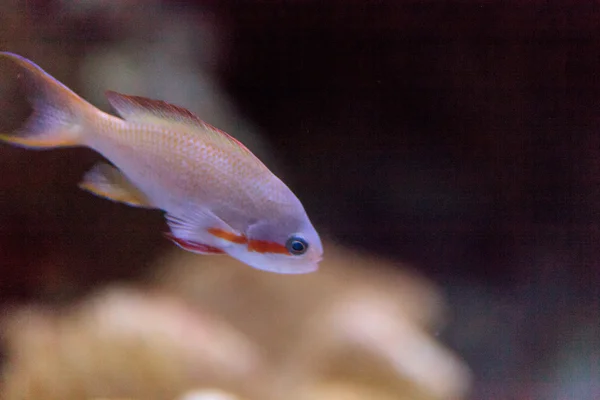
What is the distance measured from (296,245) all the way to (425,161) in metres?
0.44

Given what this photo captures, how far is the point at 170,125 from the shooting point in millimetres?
533

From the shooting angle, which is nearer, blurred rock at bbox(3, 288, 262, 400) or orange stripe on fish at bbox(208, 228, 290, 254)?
orange stripe on fish at bbox(208, 228, 290, 254)

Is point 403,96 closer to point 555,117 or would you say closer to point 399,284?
point 555,117

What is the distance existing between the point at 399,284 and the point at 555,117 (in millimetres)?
479

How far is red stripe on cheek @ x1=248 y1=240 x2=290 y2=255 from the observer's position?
0.53 meters

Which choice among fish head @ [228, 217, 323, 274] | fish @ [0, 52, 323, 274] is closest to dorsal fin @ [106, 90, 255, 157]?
fish @ [0, 52, 323, 274]

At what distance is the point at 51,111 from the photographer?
1.78ft

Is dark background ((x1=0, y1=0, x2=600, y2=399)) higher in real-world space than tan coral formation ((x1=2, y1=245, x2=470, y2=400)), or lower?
higher

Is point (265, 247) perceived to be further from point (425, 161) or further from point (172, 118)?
point (425, 161)

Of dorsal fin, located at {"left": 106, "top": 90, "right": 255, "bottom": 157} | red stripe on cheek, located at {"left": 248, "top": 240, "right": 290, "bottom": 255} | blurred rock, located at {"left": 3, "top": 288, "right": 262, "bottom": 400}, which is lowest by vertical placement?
blurred rock, located at {"left": 3, "top": 288, "right": 262, "bottom": 400}

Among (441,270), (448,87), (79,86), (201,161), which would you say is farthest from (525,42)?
(79,86)

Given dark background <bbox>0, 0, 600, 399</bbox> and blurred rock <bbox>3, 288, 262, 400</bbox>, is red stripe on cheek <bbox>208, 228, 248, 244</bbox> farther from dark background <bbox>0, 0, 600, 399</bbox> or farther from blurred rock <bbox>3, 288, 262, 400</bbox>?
blurred rock <bbox>3, 288, 262, 400</bbox>

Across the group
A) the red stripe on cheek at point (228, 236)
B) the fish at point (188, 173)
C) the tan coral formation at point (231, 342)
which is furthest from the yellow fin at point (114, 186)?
the tan coral formation at point (231, 342)

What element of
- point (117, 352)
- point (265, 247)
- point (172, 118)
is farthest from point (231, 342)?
point (172, 118)
